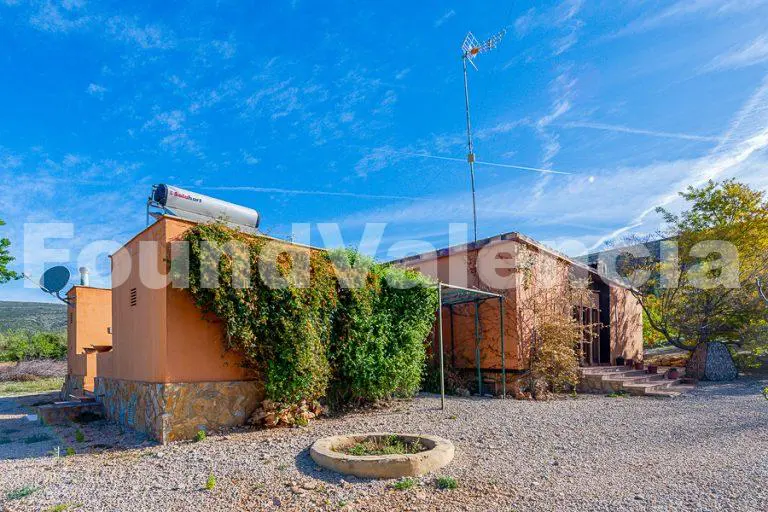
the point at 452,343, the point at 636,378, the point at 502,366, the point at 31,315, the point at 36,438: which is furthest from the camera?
the point at 31,315

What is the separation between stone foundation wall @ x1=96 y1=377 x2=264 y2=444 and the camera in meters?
6.30

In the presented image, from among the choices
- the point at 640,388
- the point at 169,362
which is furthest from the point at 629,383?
the point at 169,362

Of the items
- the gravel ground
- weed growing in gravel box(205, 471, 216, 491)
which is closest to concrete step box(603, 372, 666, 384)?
the gravel ground

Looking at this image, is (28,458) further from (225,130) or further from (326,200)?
(326,200)

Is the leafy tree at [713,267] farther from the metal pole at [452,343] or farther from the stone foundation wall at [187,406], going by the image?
the stone foundation wall at [187,406]

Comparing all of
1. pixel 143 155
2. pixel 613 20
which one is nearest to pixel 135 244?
pixel 143 155

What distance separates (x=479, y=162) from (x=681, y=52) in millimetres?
5435

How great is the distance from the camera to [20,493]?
4406 millimetres

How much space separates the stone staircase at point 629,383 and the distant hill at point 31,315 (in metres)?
30.2

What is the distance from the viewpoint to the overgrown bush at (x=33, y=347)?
20.6 meters

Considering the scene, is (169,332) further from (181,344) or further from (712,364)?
(712,364)

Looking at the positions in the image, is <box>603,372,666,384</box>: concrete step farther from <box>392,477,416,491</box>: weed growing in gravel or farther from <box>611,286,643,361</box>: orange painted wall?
<box>392,477,416,491</box>: weed growing in gravel

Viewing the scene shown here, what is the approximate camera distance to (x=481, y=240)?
430 inches

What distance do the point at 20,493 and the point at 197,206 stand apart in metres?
4.40
